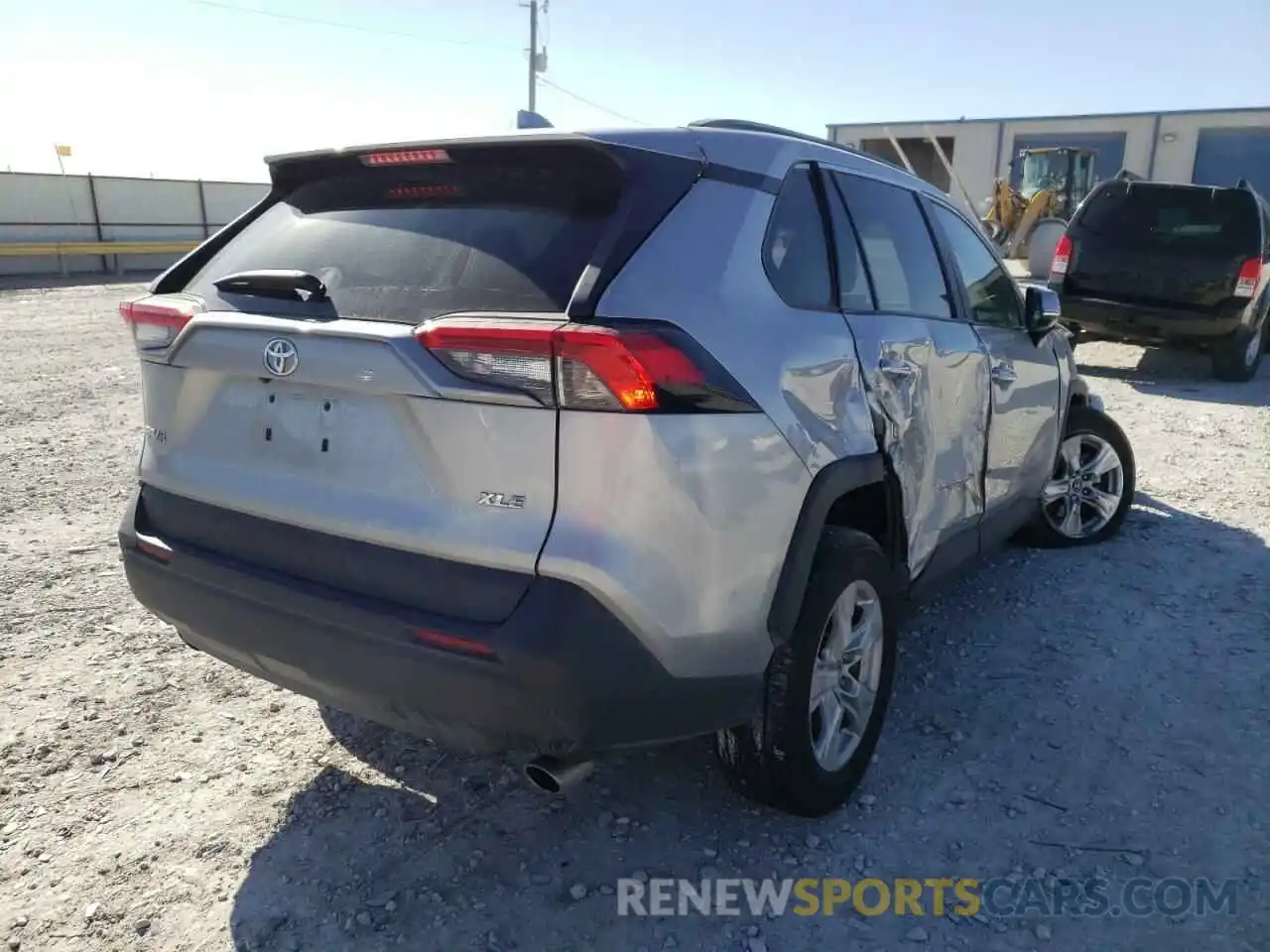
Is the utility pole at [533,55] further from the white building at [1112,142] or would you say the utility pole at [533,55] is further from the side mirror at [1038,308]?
the side mirror at [1038,308]

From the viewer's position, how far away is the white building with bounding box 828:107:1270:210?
3203 centimetres

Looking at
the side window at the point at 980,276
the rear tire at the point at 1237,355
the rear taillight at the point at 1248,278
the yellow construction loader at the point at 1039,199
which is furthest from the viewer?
the yellow construction loader at the point at 1039,199

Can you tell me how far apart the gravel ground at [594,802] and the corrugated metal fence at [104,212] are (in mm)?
21956

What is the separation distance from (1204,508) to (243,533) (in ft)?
17.9

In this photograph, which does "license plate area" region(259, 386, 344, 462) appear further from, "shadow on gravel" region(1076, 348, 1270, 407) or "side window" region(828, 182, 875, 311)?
"shadow on gravel" region(1076, 348, 1270, 407)

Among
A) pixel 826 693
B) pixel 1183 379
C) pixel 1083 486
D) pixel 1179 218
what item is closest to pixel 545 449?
pixel 826 693

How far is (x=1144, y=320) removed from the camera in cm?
977

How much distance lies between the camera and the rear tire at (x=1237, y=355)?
9.90 meters

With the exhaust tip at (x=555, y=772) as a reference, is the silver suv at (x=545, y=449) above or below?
above

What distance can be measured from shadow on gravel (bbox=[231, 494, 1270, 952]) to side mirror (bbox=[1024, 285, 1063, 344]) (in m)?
1.41

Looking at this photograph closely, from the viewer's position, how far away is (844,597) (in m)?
2.69

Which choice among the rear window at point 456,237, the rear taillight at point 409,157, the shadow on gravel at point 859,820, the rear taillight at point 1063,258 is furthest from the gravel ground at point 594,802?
the rear taillight at point 1063,258
